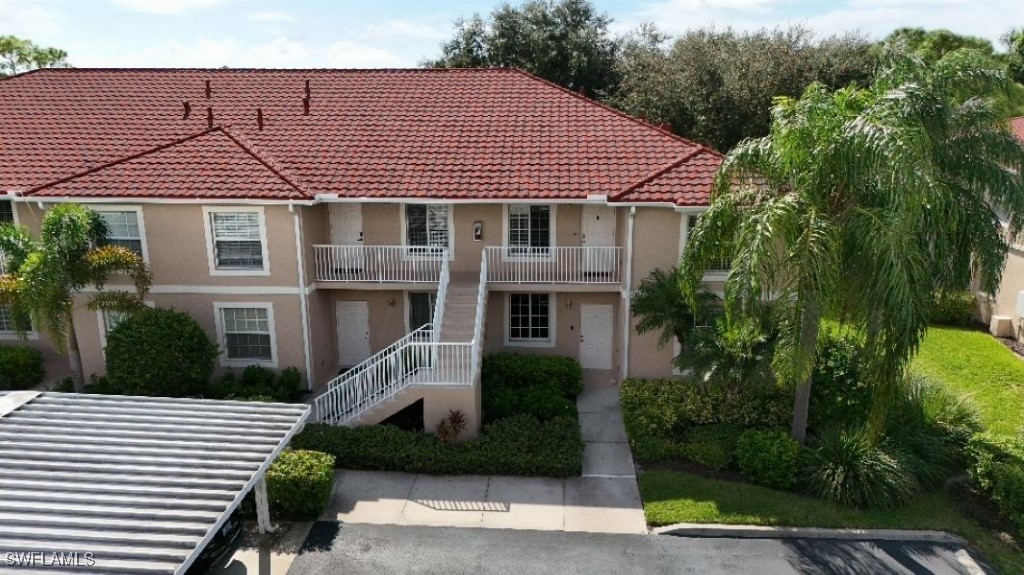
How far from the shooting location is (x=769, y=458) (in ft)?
43.0

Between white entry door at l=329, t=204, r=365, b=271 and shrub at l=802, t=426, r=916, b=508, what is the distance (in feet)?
36.3

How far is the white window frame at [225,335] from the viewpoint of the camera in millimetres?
16891

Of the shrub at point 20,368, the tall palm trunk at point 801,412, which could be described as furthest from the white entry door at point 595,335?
the shrub at point 20,368

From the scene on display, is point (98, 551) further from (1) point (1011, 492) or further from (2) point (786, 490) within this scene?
(1) point (1011, 492)

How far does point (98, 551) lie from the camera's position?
8039 millimetres

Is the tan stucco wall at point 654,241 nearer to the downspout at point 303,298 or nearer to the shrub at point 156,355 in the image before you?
the downspout at point 303,298

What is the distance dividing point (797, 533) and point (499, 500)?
5.11 metres

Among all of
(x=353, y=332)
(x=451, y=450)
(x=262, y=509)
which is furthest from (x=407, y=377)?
(x=353, y=332)

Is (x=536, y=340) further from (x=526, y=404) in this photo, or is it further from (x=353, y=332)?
(x=353, y=332)

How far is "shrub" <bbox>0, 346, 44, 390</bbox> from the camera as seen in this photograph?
56.5 feet

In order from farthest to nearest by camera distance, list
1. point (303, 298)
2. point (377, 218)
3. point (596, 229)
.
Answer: point (377, 218), point (596, 229), point (303, 298)

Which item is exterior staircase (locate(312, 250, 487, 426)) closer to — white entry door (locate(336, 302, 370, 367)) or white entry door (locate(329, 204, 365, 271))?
white entry door (locate(329, 204, 365, 271))

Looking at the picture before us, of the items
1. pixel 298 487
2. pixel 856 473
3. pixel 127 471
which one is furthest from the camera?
pixel 856 473

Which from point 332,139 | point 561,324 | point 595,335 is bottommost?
point 595,335
